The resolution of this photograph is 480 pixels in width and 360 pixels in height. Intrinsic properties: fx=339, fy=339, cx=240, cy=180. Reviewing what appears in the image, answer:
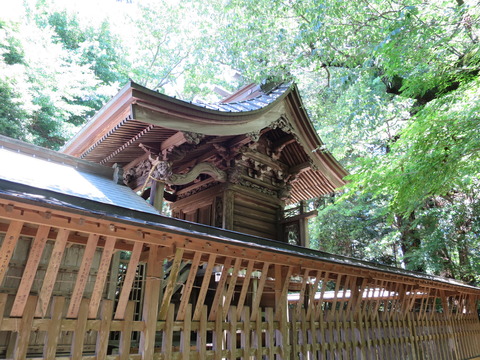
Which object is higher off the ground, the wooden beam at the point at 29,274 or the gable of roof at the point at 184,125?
the gable of roof at the point at 184,125

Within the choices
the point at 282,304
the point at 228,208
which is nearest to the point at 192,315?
the point at 282,304

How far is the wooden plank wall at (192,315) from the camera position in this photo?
8.45 ft

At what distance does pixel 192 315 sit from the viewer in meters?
4.97

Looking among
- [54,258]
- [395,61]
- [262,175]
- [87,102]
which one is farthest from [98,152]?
[87,102]

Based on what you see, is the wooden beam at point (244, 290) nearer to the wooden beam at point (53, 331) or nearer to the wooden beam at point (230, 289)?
the wooden beam at point (230, 289)

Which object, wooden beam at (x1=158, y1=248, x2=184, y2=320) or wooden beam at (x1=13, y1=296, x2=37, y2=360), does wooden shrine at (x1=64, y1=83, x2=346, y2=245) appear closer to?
wooden beam at (x1=158, y1=248, x2=184, y2=320)

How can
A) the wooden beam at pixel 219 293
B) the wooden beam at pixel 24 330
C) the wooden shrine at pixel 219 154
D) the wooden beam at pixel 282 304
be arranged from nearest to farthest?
the wooden beam at pixel 24 330
the wooden beam at pixel 219 293
the wooden beam at pixel 282 304
the wooden shrine at pixel 219 154

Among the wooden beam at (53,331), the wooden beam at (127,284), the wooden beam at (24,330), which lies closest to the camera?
the wooden beam at (24,330)

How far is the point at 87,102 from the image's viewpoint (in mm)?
19094

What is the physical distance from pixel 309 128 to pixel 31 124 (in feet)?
45.8

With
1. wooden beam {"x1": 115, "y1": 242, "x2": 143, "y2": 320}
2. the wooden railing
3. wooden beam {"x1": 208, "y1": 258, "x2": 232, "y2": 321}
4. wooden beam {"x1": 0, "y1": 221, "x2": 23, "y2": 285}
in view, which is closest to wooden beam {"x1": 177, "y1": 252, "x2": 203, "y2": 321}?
the wooden railing

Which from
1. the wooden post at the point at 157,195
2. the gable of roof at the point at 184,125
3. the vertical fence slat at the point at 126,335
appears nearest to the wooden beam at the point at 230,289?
the vertical fence slat at the point at 126,335

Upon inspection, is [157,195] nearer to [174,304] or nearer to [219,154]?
[219,154]

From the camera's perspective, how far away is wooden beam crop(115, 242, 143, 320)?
2.93 meters
